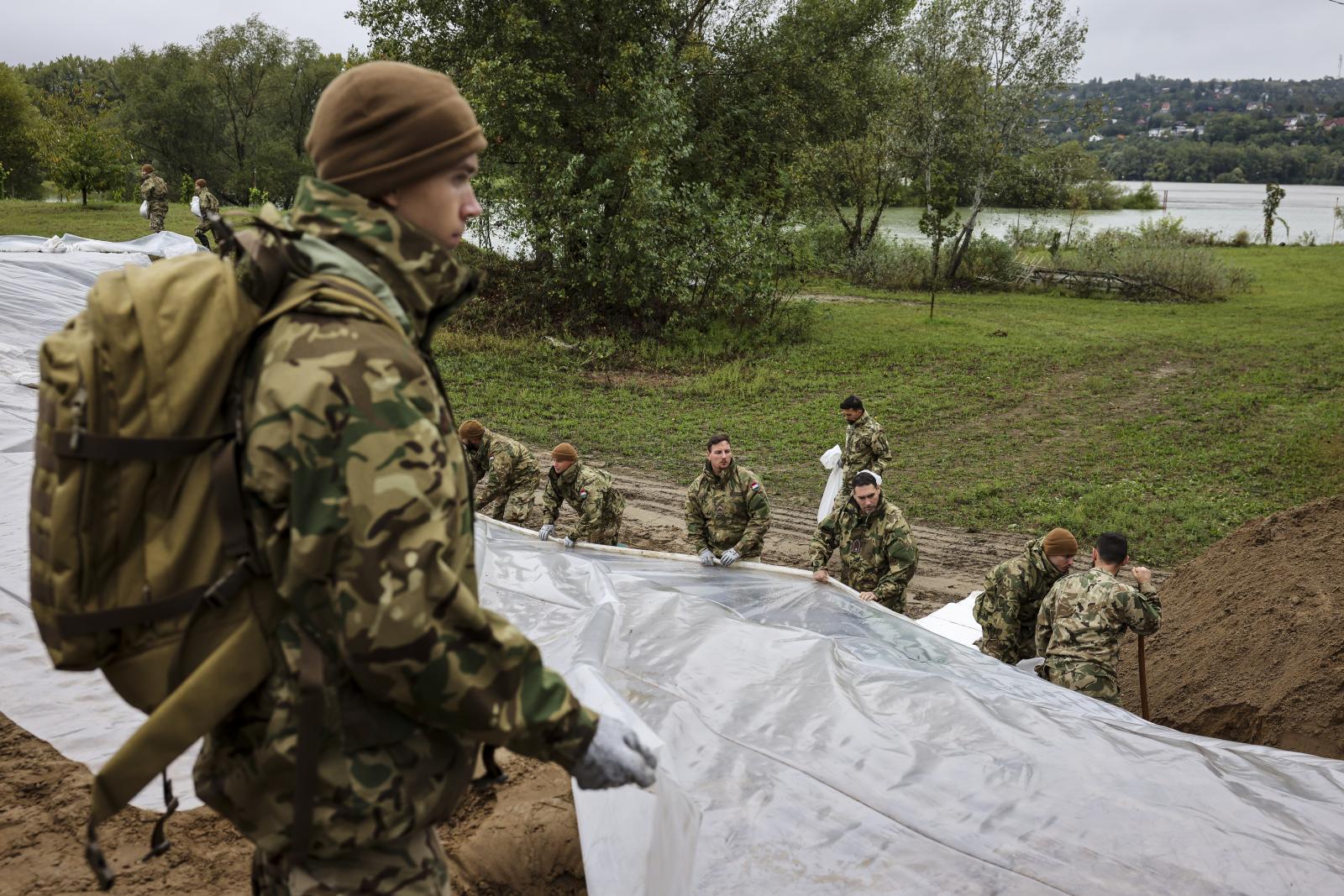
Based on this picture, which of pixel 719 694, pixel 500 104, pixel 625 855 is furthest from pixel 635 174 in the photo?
pixel 625 855

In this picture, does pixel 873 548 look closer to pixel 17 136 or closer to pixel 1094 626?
pixel 1094 626

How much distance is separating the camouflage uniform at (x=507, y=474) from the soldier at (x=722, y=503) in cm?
172

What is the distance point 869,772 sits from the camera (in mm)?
3334

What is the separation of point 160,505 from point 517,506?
8008 millimetres

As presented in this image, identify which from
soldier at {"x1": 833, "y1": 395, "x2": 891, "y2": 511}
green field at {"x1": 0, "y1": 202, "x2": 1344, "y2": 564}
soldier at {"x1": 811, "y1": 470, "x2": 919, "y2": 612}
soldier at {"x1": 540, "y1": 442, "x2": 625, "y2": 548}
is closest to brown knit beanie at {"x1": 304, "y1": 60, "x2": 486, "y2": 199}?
soldier at {"x1": 811, "y1": 470, "x2": 919, "y2": 612}

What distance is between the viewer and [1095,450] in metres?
12.2

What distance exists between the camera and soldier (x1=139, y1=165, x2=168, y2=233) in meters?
18.8

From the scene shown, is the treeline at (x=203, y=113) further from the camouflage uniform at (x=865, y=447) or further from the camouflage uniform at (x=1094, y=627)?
the camouflage uniform at (x=1094, y=627)

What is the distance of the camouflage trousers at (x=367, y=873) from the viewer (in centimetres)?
160

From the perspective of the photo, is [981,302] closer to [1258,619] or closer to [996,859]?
[1258,619]

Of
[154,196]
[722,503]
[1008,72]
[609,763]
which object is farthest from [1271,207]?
[609,763]

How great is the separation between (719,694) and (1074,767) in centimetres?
122

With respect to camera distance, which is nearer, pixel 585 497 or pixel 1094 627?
pixel 1094 627

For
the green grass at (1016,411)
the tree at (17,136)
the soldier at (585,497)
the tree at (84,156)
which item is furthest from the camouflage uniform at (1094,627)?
the tree at (17,136)
